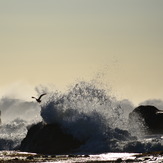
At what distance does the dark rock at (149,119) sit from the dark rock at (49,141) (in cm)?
1418

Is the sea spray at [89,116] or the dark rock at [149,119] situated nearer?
the sea spray at [89,116]

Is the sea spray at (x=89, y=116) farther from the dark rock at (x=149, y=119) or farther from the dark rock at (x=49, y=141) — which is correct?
the dark rock at (x=149, y=119)

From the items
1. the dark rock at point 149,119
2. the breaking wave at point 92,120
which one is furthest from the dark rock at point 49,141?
the dark rock at point 149,119

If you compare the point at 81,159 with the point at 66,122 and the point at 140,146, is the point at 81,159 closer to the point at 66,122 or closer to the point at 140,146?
the point at 140,146

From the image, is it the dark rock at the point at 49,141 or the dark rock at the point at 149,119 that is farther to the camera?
the dark rock at the point at 149,119

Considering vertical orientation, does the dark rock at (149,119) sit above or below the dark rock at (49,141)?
above

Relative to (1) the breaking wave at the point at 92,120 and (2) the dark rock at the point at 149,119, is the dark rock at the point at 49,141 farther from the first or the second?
(2) the dark rock at the point at 149,119

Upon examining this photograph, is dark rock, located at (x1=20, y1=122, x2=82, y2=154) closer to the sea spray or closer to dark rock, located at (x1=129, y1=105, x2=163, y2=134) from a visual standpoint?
the sea spray

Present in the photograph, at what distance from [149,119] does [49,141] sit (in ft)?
61.3

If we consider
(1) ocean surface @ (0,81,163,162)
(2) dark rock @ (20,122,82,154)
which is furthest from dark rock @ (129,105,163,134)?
(2) dark rock @ (20,122,82,154)

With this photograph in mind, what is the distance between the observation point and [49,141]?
5944 cm

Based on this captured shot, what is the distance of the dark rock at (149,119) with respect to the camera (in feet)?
243

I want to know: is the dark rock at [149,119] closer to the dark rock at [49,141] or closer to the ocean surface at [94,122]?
the ocean surface at [94,122]

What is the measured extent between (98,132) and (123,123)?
4.77 m
